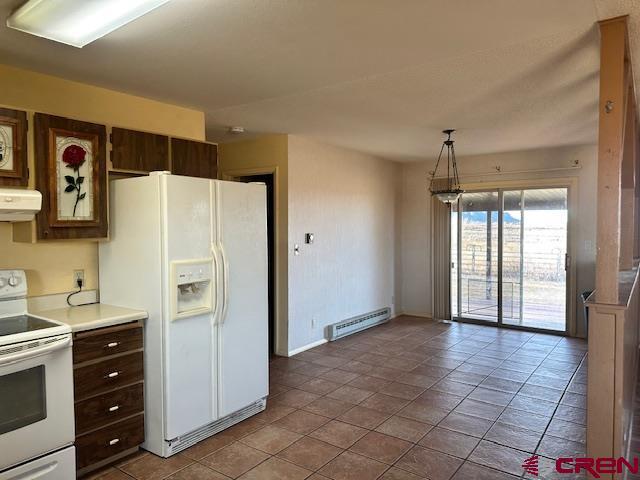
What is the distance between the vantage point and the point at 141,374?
2955 mm

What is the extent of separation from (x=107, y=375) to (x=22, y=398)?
1.68 ft

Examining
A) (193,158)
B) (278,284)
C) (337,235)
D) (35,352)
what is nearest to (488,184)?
(337,235)

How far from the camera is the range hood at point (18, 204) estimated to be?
2.45m

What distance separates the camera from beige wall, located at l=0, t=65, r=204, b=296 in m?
2.90

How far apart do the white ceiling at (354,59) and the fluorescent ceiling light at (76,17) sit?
0.09 m

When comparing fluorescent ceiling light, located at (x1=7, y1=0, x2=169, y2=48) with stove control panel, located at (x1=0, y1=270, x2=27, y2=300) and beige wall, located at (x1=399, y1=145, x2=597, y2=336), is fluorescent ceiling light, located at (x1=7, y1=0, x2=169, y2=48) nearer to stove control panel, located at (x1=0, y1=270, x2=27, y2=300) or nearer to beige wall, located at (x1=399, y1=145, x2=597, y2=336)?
stove control panel, located at (x1=0, y1=270, x2=27, y2=300)

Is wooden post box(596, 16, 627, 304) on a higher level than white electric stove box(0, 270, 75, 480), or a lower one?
higher

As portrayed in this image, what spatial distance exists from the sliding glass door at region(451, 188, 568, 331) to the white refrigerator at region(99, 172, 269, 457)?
172 inches

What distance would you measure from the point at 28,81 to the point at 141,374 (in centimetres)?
213

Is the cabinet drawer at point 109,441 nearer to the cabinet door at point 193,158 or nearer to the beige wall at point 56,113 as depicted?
the beige wall at point 56,113

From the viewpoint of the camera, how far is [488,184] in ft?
21.7

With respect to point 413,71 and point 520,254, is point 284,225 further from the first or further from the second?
point 520,254

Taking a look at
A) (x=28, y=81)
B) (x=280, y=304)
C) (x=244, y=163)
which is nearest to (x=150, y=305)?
(x=28, y=81)

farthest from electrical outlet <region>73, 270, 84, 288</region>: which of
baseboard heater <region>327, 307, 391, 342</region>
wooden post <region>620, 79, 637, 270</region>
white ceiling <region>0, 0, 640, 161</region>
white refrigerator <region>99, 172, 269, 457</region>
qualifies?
wooden post <region>620, 79, 637, 270</region>
